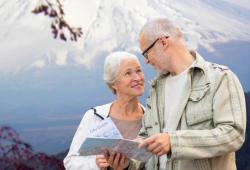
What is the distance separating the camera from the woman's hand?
191 cm

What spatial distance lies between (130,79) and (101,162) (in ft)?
1.04

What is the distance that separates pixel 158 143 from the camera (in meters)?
1.59

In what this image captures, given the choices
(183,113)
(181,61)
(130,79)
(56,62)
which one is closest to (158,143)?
(183,113)

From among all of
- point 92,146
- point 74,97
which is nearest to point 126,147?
point 92,146

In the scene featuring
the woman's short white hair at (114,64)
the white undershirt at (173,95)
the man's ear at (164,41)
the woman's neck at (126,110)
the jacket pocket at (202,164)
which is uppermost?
the man's ear at (164,41)

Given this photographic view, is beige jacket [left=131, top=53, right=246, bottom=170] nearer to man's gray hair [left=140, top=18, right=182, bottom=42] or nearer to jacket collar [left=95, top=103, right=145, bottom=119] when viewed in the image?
man's gray hair [left=140, top=18, right=182, bottom=42]

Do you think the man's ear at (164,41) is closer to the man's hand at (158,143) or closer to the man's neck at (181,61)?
the man's neck at (181,61)

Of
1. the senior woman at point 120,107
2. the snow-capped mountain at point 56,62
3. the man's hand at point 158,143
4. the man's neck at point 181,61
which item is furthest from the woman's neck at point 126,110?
the snow-capped mountain at point 56,62

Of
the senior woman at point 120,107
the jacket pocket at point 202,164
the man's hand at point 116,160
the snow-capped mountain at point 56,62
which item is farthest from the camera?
the snow-capped mountain at point 56,62

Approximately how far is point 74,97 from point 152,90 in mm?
1612

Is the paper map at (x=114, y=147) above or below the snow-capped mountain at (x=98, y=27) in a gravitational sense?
below

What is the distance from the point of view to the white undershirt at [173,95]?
1.76m

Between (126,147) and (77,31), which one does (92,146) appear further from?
(77,31)

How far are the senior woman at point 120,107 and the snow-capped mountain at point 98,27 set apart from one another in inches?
53.3
